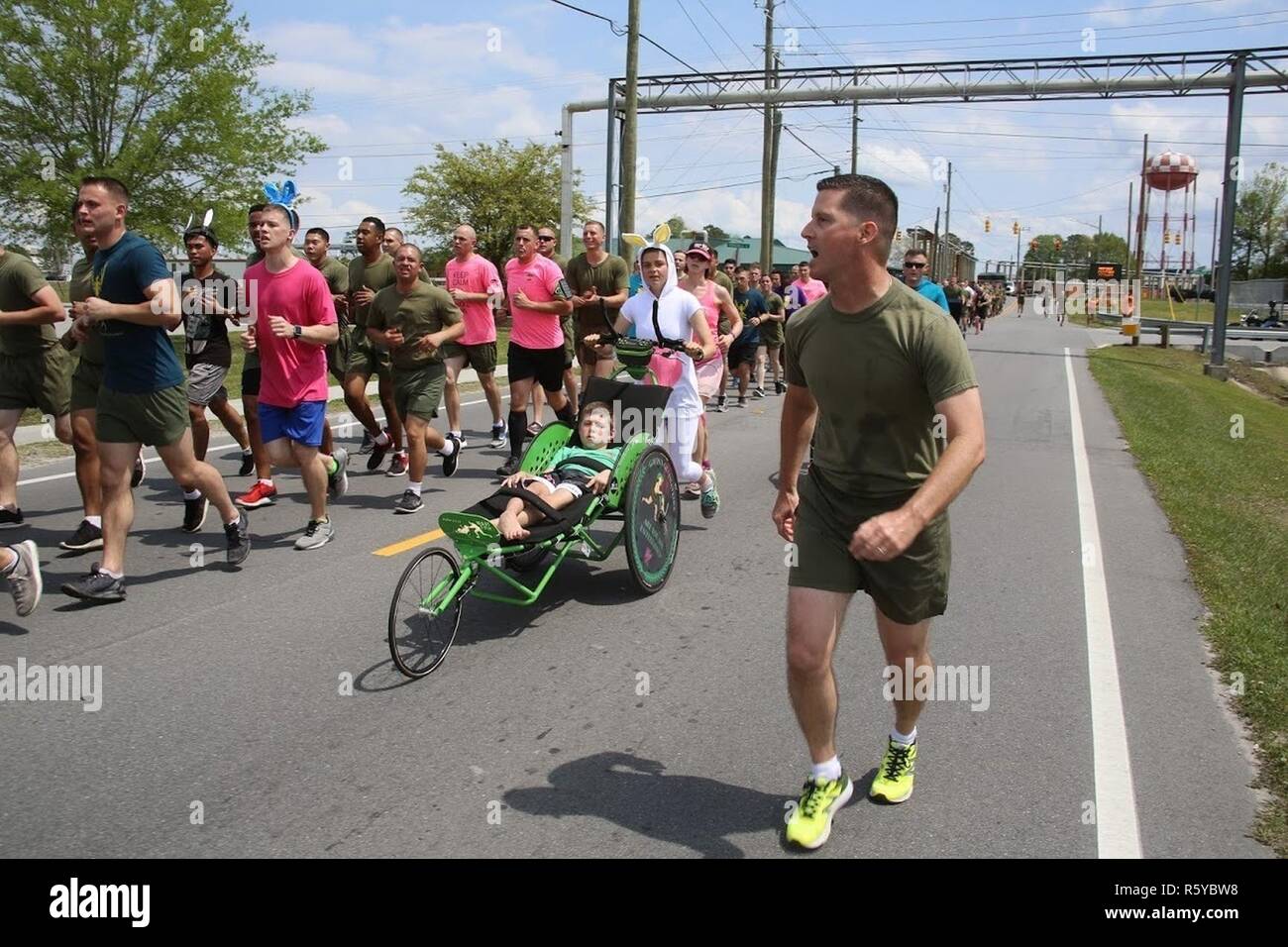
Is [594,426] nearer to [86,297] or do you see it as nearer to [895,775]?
[895,775]

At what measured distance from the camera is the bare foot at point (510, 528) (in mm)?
5145

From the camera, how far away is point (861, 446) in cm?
346

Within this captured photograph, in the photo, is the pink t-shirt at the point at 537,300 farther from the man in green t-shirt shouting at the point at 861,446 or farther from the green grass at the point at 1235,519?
the man in green t-shirt shouting at the point at 861,446

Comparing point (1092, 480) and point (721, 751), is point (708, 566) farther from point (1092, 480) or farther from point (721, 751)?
point (1092, 480)

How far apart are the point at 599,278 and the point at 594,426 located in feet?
14.1

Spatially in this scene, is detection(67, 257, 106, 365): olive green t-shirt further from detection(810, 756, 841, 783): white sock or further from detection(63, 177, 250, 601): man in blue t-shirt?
detection(810, 756, 841, 783): white sock

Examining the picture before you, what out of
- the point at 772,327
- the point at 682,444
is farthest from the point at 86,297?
the point at 772,327

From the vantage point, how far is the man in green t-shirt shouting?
Result: 3295 millimetres

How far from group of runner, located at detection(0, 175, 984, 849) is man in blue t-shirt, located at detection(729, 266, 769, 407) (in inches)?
133

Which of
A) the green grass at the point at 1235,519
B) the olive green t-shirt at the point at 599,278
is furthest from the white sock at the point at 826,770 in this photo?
the olive green t-shirt at the point at 599,278

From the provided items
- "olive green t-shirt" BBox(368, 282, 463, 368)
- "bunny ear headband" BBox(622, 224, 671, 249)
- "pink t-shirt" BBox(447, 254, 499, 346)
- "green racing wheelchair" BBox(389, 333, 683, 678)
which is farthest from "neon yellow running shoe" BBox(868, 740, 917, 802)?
"pink t-shirt" BBox(447, 254, 499, 346)

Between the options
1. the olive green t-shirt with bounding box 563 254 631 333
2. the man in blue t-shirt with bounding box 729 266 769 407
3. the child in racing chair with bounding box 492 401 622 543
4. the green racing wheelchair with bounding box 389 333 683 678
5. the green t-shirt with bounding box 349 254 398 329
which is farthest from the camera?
the man in blue t-shirt with bounding box 729 266 769 407
